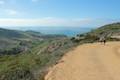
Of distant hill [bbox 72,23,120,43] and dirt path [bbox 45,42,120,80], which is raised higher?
dirt path [bbox 45,42,120,80]

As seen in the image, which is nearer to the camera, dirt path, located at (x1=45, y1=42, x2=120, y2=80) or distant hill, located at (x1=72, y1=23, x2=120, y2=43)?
dirt path, located at (x1=45, y1=42, x2=120, y2=80)

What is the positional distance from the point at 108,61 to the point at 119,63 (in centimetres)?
184

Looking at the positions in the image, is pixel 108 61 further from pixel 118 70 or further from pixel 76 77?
pixel 76 77

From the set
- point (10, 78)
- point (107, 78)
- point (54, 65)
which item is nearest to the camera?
point (107, 78)

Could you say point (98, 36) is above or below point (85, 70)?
below

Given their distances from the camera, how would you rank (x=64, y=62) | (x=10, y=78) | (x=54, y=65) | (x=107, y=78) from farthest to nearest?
1. (x=64, y=62)
2. (x=54, y=65)
3. (x=10, y=78)
4. (x=107, y=78)

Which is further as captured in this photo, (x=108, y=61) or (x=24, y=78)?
(x=108, y=61)

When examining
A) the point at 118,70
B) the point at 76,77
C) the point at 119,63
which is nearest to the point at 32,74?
the point at 76,77

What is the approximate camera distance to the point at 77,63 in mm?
29500

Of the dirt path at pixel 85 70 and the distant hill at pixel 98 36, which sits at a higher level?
the dirt path at pixel 85 70

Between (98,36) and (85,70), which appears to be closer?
(85,70)

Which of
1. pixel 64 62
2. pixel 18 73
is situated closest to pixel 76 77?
pixel 18 73

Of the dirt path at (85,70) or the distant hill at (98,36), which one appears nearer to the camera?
the dirt path at (85,70)

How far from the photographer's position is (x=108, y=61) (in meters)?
30.1
